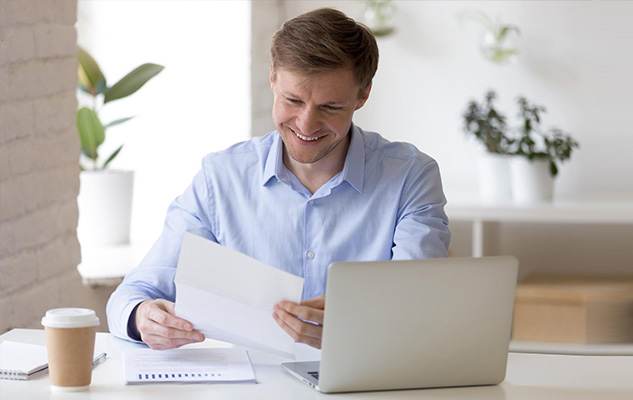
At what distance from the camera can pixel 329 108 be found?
1680 millimetres

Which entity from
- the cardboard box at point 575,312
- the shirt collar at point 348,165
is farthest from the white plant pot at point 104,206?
the cardboard box at point 575,312

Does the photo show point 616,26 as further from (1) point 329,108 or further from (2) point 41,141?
(2) point 41,141

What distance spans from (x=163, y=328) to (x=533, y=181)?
5.54ft

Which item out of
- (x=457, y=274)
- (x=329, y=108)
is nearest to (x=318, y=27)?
(x=329, y=108)

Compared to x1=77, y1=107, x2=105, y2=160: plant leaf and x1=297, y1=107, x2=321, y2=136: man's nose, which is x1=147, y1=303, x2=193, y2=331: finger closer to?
x1=297, y1=107, x2=321, y2=136: man's nose

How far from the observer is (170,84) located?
3080mm

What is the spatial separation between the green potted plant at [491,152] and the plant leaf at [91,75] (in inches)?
49.2

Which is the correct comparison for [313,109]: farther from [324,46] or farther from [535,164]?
[535,164]

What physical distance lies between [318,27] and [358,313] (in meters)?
0.69

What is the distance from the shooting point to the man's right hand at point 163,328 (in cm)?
139

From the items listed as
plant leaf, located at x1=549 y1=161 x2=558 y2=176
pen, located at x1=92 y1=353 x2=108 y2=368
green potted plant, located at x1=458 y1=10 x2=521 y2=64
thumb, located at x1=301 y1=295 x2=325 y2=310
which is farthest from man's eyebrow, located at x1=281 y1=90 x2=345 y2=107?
green potted plant, located at x1=458 y1=10 x2=521 y2=64

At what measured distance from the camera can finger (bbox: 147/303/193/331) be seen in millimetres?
1379

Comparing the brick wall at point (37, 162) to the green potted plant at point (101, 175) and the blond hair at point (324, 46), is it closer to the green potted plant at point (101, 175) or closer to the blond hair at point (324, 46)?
the green potted plant at point (101, 175)

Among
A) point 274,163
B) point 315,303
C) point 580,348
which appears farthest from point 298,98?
point 580,348
